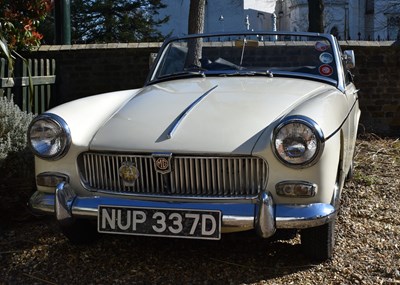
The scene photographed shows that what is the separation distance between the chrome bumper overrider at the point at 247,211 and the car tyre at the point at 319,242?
180mm

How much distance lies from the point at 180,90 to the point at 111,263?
129 cm

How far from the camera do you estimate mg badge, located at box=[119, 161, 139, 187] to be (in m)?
3.39

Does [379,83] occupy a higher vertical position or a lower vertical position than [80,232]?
higher

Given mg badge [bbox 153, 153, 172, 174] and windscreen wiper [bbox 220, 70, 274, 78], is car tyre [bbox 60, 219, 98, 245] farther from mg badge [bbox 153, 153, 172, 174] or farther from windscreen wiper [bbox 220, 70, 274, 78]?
windscreen wiper [bbox 220, 70, 274, 78]

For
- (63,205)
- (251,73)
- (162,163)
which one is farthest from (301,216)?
(251,73)

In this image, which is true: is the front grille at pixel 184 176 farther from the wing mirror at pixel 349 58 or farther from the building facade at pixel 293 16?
the building facade at pixel 293 16

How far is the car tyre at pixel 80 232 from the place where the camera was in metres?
3.76

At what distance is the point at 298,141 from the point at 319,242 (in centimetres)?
69

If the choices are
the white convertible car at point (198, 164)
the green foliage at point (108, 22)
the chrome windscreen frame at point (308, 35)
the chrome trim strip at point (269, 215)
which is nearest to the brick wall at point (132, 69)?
the chrome windscreen frame at point (308, 35)

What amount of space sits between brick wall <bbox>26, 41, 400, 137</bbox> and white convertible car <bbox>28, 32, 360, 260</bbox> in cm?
475

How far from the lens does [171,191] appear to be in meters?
3.36

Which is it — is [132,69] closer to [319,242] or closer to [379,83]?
[379,83]

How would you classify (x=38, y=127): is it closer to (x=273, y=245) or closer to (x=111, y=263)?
(x=111, y=263)

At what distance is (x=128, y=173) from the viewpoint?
3402 mm
